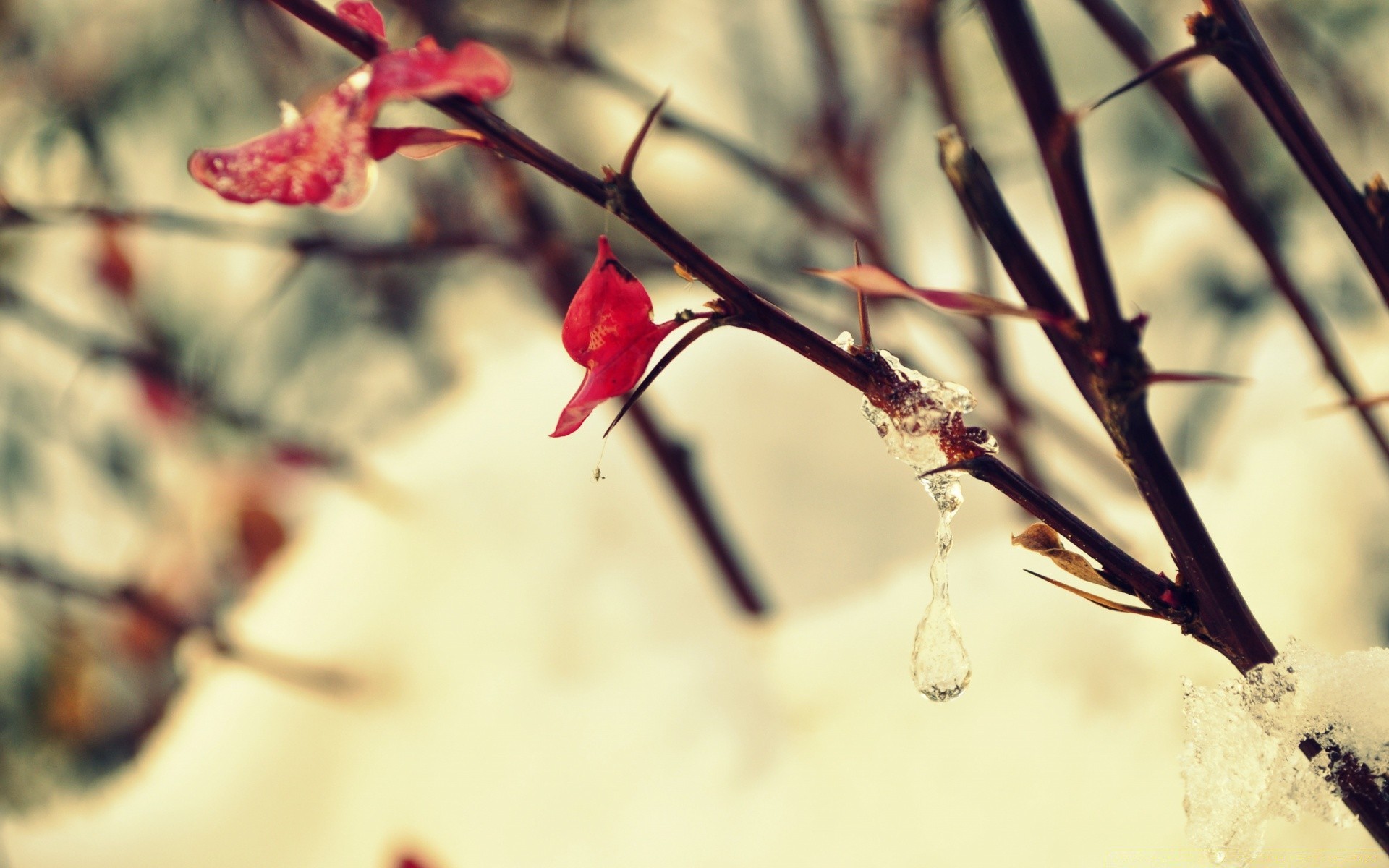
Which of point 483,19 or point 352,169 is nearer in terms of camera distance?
point 352,169

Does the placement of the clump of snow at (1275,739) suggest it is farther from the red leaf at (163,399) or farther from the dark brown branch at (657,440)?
the red leaf at (163,399)

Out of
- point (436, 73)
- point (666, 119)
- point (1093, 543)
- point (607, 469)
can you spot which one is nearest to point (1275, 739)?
point (1093, 543)

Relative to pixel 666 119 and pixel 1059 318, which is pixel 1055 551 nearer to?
pixel 1059 318

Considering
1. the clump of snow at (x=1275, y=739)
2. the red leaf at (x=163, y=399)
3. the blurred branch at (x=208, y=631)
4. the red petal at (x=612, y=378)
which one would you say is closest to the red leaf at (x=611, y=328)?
the red petal at (x=612, y=378)

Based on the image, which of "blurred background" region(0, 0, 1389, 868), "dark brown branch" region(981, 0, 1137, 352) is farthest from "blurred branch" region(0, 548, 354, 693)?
"dark brown branch" region(981, 0, 1137, 352)

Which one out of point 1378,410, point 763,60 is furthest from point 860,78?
point 1378,410

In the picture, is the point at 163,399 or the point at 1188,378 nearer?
the point at 1188,378

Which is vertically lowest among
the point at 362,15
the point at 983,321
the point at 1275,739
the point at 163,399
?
the point at 1275,739

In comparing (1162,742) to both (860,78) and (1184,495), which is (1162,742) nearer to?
(1184,495)
